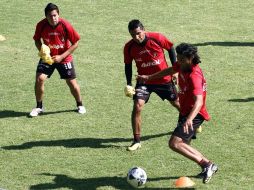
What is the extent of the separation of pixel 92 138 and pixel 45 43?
7.97 feet

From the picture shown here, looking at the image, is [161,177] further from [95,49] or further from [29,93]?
[95,49]

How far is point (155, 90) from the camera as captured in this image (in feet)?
38.5

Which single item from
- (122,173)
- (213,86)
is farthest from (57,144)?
(213,86)

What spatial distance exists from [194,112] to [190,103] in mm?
569

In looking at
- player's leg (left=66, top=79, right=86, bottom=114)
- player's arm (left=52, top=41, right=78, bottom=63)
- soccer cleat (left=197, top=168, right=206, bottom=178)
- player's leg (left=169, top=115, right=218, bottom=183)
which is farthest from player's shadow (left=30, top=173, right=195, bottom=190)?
player's leg (left=66, top=79, right=86, bottom=114)

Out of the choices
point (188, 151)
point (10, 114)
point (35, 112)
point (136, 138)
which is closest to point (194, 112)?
point (188, 151)

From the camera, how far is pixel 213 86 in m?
15.1

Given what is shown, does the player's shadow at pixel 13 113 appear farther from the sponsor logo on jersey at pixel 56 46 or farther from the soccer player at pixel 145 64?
the soccer player at pixel 145 64

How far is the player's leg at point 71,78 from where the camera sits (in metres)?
13.3

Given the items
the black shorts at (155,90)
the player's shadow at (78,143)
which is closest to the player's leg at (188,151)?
the black shorts at (155,90)

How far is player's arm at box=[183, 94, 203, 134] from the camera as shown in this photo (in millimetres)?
9383

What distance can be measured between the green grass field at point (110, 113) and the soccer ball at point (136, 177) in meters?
0.21

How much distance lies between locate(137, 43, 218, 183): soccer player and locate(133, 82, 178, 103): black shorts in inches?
60.8

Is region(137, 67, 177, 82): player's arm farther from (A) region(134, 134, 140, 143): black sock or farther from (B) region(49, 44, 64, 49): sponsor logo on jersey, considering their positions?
(B) region(49, 44, 64, 49): sponsor logo on jersey
